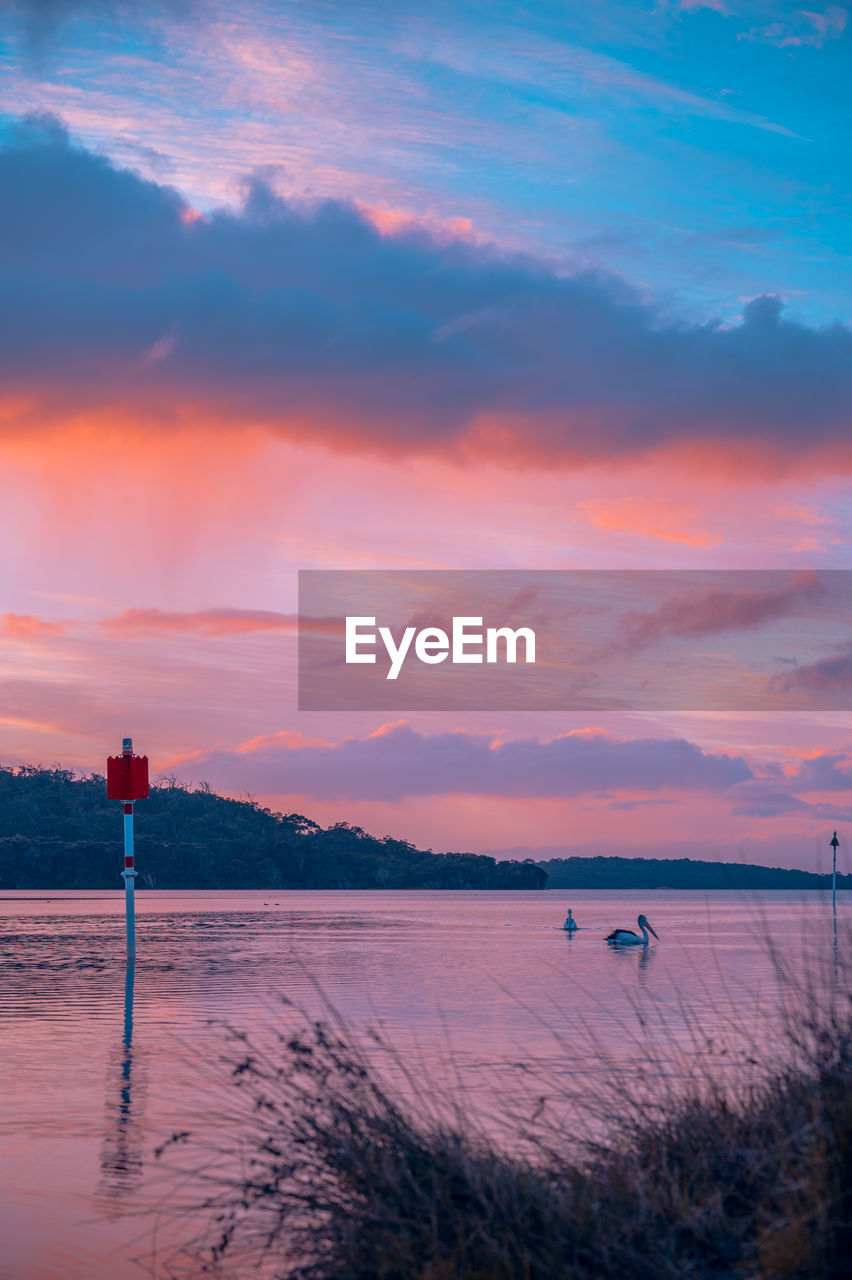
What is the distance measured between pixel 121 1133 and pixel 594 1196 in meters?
6.01

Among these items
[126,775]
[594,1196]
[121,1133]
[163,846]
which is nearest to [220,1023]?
[121,1133]

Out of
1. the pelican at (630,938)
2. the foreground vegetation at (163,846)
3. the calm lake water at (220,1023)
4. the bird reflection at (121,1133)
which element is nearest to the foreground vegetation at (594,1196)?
the calm lake water at (220,1023)

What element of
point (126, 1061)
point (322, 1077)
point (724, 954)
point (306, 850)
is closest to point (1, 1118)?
point (126, 1061)

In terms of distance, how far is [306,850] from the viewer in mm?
187875

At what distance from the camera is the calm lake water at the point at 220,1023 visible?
29.2 ft

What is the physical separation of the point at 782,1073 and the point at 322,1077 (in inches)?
102

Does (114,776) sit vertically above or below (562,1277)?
above

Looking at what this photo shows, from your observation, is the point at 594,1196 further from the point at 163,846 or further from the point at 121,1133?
the point at 163,846

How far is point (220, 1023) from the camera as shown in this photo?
1096 cm

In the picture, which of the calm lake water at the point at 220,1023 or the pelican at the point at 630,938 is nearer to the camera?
the calm lake water at the point at 220,1023

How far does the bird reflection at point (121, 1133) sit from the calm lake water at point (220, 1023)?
0.02 meters

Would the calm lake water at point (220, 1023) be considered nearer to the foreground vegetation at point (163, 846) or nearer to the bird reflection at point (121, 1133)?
the bird reflection at point (121, 1133)

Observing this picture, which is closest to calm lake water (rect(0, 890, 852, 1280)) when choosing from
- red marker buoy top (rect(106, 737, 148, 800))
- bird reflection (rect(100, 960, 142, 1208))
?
bird reflection (rect(100, 960, 142, 1208))

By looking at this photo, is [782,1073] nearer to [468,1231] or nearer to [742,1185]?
[742,1185]
